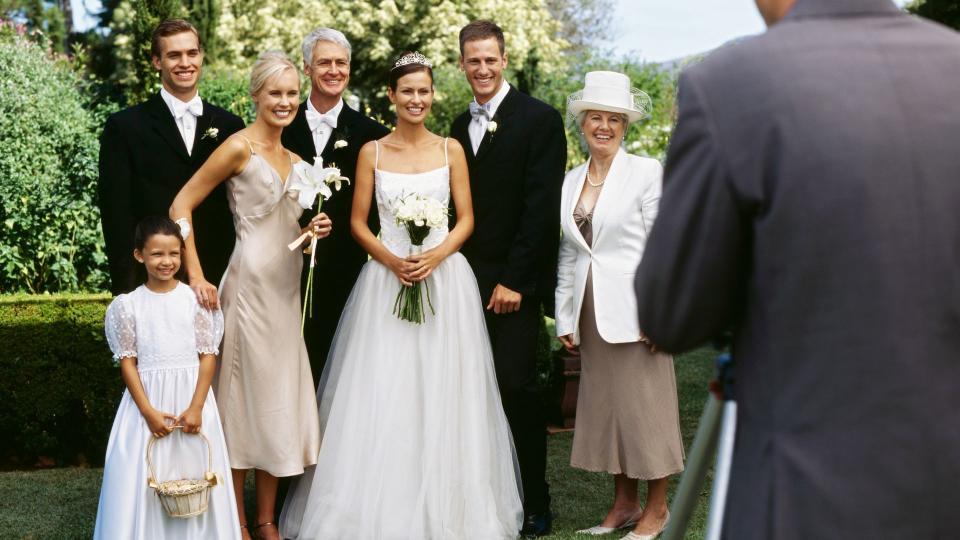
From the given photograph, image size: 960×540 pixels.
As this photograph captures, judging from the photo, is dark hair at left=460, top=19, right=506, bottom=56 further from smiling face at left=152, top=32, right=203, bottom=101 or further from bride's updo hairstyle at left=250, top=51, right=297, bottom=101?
smiling face at left=152, top=32, right=203, bottom=101

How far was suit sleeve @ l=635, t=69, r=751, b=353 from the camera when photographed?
1.85 m

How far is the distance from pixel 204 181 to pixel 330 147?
33.9 inches

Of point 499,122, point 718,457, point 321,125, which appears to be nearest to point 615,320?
point 499,122

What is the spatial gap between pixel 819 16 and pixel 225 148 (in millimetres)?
3922

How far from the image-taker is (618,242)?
560cm

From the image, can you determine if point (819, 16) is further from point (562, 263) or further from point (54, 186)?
point (54, 186)

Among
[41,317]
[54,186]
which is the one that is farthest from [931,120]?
[54,186]

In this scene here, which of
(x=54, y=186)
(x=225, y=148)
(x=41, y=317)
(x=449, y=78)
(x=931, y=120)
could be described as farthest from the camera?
(x=449, y=78)

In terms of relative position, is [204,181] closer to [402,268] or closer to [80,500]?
[402,268]

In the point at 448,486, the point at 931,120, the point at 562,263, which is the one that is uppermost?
the point at 931,120

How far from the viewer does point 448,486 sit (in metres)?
5.48

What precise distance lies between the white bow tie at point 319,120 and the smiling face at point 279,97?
0.52m

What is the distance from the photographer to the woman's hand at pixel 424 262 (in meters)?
A: 5.61

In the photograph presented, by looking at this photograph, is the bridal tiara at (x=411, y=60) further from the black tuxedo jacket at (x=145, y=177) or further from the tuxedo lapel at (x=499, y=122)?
the black tuxedo jacket at (x=145, y=177)
